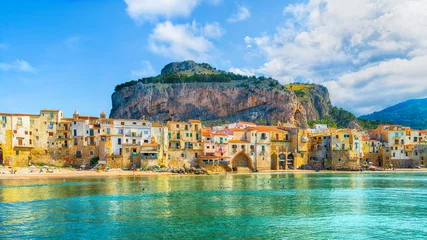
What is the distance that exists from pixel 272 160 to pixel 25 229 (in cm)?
7158

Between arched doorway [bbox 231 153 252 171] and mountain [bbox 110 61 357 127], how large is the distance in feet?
227

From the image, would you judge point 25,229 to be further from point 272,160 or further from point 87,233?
point 272,160

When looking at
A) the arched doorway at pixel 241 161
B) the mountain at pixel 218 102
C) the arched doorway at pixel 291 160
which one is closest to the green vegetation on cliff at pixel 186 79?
the mountain at pixel 218 102

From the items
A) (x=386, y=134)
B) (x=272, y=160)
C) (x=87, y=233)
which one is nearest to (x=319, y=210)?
(x=87, y=233)

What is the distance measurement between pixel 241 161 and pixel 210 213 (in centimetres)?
5681

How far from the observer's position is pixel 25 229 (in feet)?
86.0

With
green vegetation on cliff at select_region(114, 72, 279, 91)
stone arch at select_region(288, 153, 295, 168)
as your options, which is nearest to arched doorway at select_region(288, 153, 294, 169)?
stone arch at select_region(288, 153, 295, 168)

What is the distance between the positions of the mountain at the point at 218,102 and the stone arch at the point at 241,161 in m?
69.2

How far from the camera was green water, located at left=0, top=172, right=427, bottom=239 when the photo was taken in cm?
2578

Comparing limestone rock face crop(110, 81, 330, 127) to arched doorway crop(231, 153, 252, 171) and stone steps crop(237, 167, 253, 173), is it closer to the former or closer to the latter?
arched doorway crop(231, 153, 252, 171)

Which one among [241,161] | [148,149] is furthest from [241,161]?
[148,149]

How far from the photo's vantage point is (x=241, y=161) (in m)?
89.1

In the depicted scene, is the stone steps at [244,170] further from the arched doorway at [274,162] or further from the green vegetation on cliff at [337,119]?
the green vegetation on cliff at [337,119]

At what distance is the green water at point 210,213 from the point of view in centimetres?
2578
